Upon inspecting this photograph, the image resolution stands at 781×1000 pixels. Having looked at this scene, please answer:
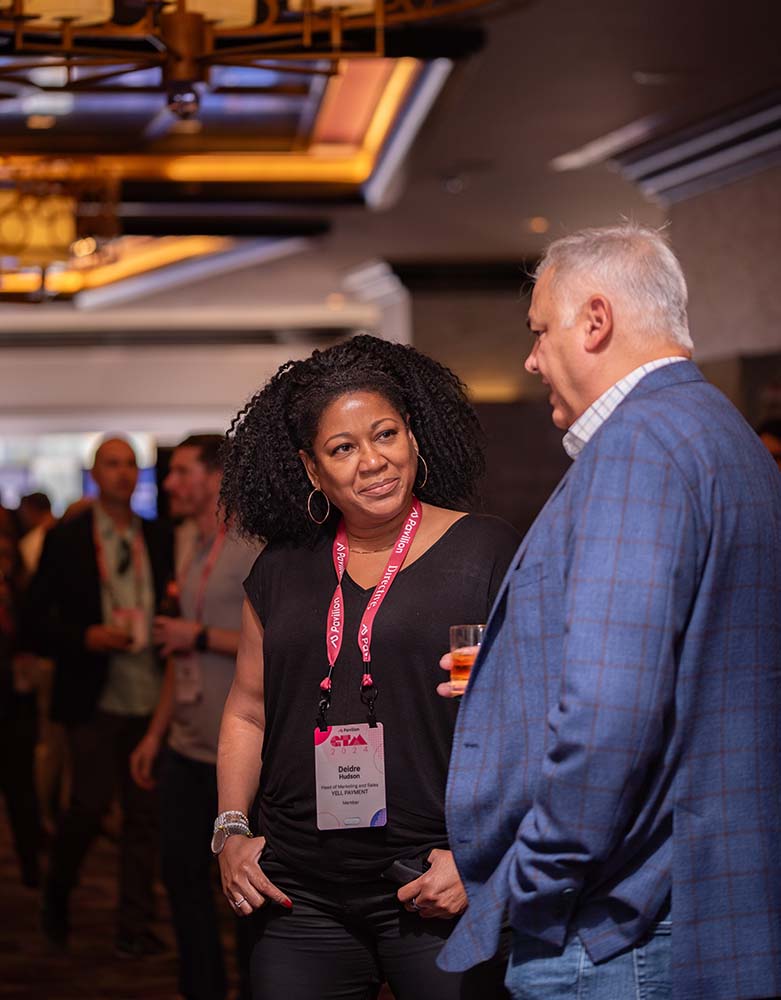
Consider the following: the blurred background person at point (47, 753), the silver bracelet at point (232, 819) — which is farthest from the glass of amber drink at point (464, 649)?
the blurred background person at point (47, 753)

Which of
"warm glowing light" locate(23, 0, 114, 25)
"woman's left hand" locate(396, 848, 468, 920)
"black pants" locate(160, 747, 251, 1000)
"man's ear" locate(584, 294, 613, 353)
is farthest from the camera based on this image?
"black pants" locate(160, 747, 251, 1000)

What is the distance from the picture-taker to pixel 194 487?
13.7 ft

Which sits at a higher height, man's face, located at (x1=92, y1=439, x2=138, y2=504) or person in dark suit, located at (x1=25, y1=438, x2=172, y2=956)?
man's face, located at (x1=92, y1=439, x2=138, y2=504)

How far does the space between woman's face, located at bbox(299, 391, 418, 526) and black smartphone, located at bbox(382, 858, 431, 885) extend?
1.71 ft

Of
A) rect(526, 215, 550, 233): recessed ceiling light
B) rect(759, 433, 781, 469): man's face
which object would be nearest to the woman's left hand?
rect(759, 433, 781, 469): man's face

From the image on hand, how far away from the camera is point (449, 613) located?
2.22 metres

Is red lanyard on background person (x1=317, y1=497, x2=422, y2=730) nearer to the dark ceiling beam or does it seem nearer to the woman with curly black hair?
the woman with curly black hair

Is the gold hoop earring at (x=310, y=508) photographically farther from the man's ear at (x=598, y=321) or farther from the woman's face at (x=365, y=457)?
the man's ear at (x=598, y=321)

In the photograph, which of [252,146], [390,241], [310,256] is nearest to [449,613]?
[252,146]

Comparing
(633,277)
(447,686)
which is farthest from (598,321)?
(447,686)

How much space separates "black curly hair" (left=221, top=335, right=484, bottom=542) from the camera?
2436 mm

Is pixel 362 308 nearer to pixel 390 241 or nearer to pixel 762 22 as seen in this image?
pixel 390 241

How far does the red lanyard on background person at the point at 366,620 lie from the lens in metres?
2.22

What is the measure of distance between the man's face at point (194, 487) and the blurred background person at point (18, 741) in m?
1.97
